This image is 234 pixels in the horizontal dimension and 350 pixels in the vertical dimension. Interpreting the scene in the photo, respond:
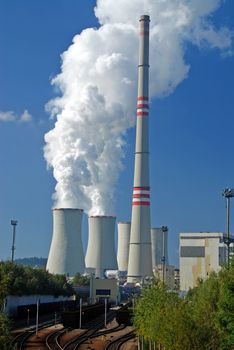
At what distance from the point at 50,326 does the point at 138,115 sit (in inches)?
1639

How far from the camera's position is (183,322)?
16984 millimetres

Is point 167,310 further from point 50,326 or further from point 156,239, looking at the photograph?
point 156,239

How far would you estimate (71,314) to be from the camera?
36.8 m

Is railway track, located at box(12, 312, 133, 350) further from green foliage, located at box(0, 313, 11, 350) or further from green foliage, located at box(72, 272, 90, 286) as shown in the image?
green foliage, located at box(72, 272, 90, 286)

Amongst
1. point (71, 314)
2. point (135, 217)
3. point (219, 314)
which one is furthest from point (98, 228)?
point (219, 314)

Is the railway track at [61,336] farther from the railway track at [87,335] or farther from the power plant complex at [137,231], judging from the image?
the power plant complex at [137,231]

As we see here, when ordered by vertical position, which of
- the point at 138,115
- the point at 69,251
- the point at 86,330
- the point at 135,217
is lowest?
the point at 86,330

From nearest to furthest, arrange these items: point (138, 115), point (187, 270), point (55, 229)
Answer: point (55, 229) < point (138, 115) < point (187, 270)

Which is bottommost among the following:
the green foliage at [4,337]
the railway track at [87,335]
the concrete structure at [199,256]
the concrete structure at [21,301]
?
the railway track at [87,335]

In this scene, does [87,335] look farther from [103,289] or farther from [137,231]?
[137,231]

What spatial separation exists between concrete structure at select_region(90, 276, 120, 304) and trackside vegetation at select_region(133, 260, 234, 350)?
45701mm

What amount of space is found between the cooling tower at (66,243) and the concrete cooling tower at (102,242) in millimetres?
4163

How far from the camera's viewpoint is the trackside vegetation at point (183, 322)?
17.0 m

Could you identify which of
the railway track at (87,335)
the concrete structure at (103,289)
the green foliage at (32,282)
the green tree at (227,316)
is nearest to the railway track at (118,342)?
the railway track at (87,335)
